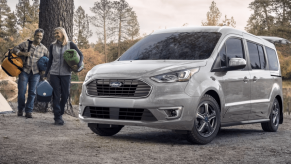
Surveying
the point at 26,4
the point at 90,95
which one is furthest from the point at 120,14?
the point at 90,95

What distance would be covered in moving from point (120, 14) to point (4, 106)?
4735 cm

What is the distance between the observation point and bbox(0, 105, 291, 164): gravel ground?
16.4 ft

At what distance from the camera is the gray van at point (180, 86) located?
19.3 ft

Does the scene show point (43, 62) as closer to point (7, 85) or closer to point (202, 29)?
point (202, 29)

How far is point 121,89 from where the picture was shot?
6.00 meters

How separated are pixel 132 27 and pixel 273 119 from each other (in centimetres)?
4932

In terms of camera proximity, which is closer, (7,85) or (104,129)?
(104,129)

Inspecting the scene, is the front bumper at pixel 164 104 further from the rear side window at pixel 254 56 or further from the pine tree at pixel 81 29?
the pine tree at pixel 81 29

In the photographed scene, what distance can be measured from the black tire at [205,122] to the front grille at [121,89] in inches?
36.0

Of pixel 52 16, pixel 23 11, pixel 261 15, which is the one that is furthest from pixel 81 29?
pixel 52 16

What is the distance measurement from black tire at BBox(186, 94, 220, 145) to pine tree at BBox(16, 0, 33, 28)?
71933mm

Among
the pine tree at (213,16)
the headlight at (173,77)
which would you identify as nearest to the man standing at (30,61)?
the headlight at (173,77)

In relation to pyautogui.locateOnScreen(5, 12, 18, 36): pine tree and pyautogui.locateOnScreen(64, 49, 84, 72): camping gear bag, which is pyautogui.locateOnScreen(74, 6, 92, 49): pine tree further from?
pyautogui.locateOnScreen(64, 49, 84, 72): camping gear bag

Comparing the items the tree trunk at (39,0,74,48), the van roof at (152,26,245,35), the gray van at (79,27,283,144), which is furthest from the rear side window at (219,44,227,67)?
the tree trunk at (39,0,74,48)
